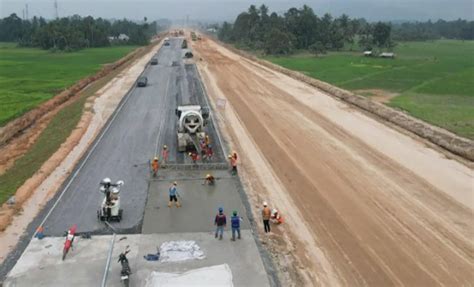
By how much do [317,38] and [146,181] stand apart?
101m

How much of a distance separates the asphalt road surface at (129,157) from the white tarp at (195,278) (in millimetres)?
4546

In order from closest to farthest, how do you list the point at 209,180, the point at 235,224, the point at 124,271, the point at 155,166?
the point at 124,271, the point at 235,224, the point at 209,180, the point at 155,166

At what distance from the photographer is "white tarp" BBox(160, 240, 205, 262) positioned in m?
17.8

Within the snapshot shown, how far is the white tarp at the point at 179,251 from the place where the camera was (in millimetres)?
17781

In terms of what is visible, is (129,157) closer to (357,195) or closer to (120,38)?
(357,195)

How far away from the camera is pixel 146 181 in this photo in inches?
1051

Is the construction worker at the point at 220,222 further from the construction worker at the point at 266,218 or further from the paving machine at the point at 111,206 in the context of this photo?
the paving machine at the point at 111,206

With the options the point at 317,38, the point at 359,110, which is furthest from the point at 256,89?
the point at 317,38

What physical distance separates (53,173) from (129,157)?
479cm

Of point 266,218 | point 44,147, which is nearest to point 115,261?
point 266,218

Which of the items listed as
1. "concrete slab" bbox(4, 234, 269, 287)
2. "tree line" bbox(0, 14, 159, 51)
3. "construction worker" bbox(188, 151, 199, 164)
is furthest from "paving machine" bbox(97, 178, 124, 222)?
"tree line" bbox(0, 14, 159, 51)

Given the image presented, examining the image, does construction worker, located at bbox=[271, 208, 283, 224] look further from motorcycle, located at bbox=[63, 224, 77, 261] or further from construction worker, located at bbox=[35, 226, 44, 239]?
construction worker, located at bbox=[35, 226, 44, 239]

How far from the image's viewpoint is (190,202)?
23.5 meters

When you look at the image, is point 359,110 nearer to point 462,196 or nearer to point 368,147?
point 368,147
